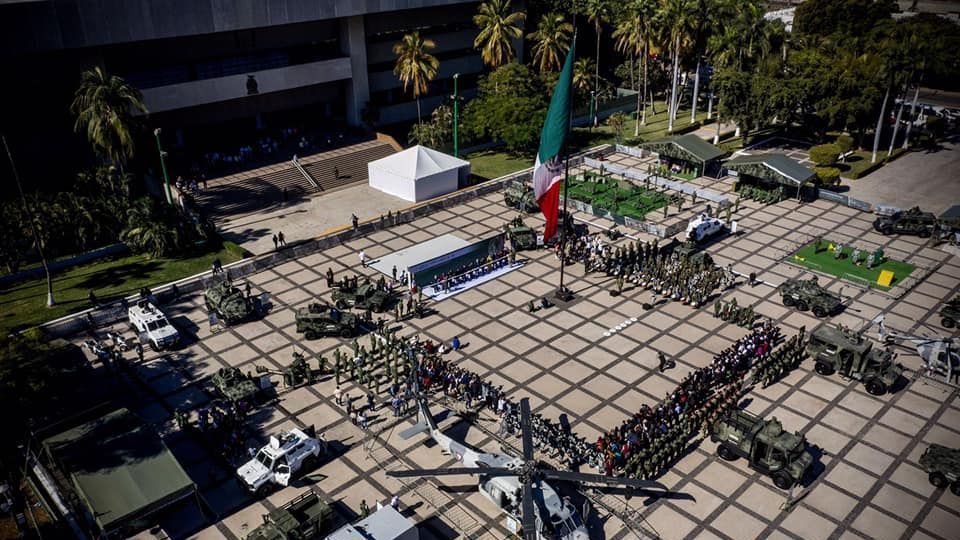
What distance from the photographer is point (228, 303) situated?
4078cm

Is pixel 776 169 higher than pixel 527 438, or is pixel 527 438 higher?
pixel 776 169

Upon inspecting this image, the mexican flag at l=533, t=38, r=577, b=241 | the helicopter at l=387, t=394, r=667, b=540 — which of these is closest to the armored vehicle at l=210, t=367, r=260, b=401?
the helicopter at l=387, t=394, r=667, b=540

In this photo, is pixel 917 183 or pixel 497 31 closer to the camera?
pixel 917 183

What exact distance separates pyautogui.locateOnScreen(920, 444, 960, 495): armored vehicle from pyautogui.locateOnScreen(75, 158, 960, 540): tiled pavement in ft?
1.70

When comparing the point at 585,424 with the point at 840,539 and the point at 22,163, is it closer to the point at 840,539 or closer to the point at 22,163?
the point at 840,539

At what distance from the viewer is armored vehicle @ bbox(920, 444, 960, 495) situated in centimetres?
2900

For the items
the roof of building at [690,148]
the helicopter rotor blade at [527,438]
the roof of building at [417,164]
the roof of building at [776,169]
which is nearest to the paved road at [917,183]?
the roof of building at [776,169]

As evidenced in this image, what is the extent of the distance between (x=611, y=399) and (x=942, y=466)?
538 inches

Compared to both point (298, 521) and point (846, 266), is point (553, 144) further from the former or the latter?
point (846, 266)


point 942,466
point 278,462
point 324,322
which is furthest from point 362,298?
point 942,466

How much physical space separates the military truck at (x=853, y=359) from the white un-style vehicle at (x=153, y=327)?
33.4 meters

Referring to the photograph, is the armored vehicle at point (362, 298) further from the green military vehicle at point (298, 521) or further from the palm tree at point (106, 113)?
the palm tree at point (106, 113)

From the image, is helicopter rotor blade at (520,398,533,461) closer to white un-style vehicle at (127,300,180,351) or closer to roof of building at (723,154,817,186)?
white un-style vehicle at (127,300,180,351)

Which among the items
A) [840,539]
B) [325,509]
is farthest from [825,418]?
[325,509]
